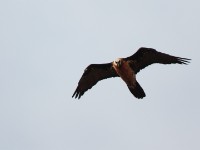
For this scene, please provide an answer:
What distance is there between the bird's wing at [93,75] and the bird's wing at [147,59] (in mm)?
1026

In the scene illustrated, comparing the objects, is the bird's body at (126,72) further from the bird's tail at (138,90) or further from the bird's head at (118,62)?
the bird's tail at (138,90)

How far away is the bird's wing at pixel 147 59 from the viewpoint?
2532 cm

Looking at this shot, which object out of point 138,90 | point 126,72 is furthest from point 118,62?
point 138,90

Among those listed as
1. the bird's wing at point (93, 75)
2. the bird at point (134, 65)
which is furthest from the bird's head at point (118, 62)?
the bird's wing at point (93, 75)

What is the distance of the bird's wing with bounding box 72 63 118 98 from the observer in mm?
26381

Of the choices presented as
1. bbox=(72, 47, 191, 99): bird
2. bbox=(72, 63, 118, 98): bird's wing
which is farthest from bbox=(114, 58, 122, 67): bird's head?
bbox=(72, 63, 118, 98): bird's wing

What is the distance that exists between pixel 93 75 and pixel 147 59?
2336 mm

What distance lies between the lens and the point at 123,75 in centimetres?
2533

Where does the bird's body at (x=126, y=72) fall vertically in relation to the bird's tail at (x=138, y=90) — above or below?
above

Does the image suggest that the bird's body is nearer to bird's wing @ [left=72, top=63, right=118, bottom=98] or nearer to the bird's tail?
the bird's tail

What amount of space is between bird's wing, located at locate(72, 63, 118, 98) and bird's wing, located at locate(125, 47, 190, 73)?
1.03 meters

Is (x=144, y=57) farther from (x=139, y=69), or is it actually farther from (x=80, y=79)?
(x=80, y=79)

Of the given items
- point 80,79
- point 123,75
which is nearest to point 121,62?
point 123,75

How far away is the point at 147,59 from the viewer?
25703mm
